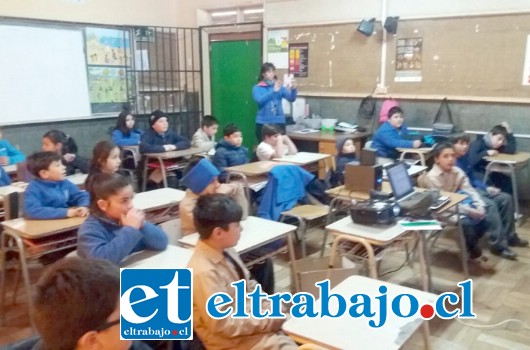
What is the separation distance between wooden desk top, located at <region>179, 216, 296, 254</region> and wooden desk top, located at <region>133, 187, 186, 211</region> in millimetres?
555

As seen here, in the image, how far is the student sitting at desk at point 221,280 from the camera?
5.82 feet

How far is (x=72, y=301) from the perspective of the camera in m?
1.02

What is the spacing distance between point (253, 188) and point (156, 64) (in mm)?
3808

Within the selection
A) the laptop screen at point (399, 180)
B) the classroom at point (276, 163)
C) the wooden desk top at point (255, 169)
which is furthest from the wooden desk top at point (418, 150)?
the laptop screen at point (399, 180)

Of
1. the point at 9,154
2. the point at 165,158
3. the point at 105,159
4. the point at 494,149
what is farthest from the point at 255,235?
the point at 9,154

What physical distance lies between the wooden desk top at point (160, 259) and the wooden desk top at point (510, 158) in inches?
136

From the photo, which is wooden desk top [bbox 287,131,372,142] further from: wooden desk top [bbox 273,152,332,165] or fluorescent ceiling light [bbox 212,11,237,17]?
fluorescent ceiling light [bbox 212,11,237,17]

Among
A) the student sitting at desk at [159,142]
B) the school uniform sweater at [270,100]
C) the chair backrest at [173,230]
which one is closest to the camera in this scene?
the chair backrest at [173,230]

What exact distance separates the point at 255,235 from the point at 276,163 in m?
1.89

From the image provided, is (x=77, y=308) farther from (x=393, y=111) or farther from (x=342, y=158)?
(x=393, y=111)

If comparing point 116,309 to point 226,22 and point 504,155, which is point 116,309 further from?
point 226,22

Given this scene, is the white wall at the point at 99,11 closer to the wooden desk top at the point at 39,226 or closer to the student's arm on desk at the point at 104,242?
the wooden desk top at the point at 39,226

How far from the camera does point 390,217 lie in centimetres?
268

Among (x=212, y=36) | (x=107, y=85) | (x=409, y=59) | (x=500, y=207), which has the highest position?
(x=212, y=36)
